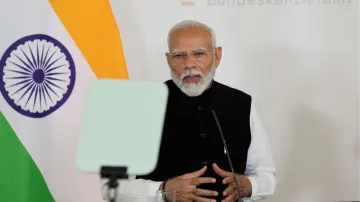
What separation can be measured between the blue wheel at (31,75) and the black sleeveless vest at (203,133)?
521 mm

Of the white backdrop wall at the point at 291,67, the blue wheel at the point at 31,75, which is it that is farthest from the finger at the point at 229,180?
the blue wheel at the point at 31,75

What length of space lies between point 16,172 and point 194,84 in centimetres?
82

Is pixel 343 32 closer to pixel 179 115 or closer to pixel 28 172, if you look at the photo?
pixel 179 115

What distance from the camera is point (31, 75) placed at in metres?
1.86

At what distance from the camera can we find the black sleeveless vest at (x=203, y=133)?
4.90 feet

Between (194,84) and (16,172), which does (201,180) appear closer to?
(194,84)

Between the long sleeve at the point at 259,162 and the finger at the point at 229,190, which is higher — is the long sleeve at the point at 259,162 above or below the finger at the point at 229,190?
above

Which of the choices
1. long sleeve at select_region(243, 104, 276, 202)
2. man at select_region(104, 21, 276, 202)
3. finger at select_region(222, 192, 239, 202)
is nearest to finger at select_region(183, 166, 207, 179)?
man at select_region(104, 21, 276, 202)

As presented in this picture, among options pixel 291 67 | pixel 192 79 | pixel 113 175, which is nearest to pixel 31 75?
pixel 192 79

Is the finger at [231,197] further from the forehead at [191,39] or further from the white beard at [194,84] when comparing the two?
the forehead at [191,39]

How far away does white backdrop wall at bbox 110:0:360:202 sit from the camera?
74.2 inches

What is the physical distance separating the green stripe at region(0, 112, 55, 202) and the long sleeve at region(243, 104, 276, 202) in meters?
0.82

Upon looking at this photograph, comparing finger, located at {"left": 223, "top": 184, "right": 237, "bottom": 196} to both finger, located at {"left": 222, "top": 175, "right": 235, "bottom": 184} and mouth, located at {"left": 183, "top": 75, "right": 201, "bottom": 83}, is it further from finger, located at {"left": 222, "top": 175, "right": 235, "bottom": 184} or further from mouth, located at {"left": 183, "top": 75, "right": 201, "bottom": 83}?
mouth, located at {"left": 183, "top": 75, "right": 201, "bottom": 83}

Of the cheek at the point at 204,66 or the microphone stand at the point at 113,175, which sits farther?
the cheek at the point at 204,66
